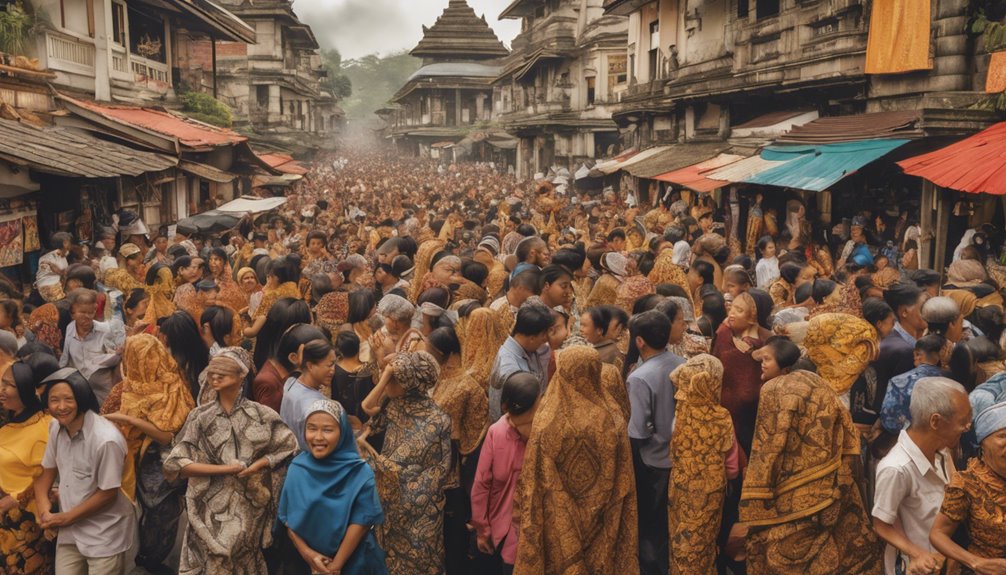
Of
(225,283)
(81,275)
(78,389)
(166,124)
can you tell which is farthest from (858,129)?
(166,124)

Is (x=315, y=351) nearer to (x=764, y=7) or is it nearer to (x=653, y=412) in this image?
(x=653, y=412)

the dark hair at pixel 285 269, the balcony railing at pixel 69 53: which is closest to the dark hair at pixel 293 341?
the dark hair at pixel 285 269

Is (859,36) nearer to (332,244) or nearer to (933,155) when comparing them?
(933,155)

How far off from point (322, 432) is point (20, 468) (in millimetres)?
1894

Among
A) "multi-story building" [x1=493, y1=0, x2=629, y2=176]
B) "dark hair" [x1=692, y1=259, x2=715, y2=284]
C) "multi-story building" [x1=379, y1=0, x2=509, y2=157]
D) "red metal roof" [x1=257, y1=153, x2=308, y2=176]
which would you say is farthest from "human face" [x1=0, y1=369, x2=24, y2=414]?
"multi-story building" [x1=379, y1=0, x2=509, y2=157]

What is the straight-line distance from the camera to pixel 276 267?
8.02 metres

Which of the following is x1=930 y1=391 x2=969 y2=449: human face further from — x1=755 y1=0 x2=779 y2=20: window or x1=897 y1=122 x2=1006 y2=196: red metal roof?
x1=755 y1=0 x2=779 y2=20: window

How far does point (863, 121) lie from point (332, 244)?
28.4ft

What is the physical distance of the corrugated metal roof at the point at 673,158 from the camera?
19.9 meters

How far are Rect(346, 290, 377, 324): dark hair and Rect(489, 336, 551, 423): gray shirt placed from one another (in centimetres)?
179

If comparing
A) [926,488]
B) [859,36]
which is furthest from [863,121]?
[926,488]

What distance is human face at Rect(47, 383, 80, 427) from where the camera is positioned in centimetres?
425

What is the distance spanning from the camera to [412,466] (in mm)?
4473

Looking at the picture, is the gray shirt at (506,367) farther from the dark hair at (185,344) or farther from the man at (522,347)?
the dark hair at (185,344)
